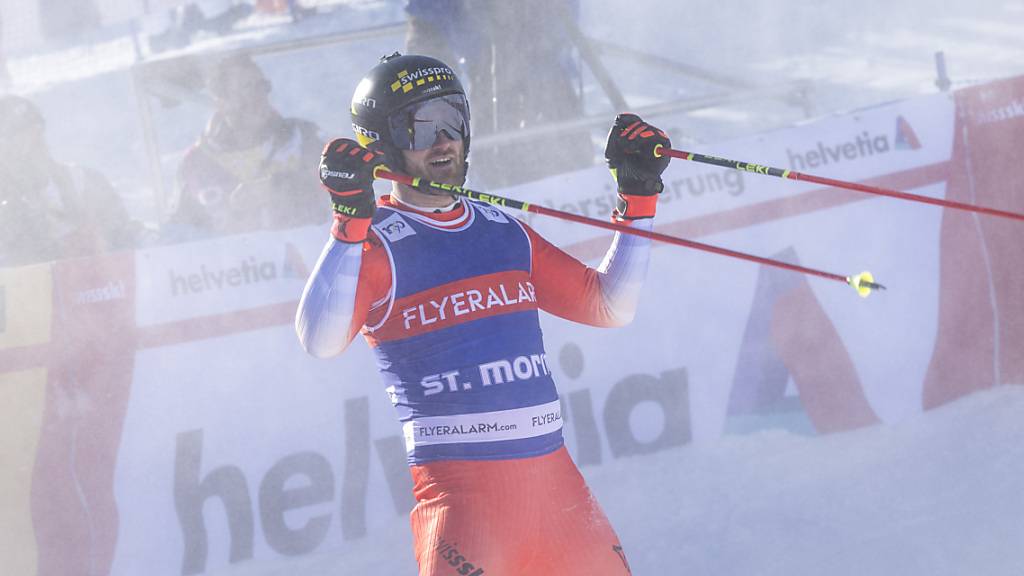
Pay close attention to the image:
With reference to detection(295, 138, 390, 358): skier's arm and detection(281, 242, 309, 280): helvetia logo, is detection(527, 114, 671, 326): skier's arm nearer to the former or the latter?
detection(295, 138, 390, 358): skier's arm

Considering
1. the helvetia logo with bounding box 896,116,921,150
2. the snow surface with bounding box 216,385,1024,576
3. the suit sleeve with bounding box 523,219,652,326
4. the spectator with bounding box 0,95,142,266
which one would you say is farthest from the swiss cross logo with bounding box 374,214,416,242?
the helvetia logo with bounding box 896,116,921,150

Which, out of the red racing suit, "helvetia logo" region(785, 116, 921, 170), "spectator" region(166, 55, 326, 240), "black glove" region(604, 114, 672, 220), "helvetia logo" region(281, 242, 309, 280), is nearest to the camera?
the red racing suit

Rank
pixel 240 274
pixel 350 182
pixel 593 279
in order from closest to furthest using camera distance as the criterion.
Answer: pixel 350 182 < pixel 593 279 < pixel 240 274

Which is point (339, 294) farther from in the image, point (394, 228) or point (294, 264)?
point (294, 264)

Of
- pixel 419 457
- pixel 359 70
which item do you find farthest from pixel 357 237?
pixel 359 70

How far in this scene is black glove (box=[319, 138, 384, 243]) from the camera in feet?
8.22

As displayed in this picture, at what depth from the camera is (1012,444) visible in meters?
5.11

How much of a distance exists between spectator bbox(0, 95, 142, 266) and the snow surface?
6.56ft

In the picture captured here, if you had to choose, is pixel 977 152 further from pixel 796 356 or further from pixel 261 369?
pixel 261 369

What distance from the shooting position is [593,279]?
3.06 m

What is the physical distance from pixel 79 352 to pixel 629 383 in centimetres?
240

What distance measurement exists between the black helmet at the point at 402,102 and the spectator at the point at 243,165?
2839 millimetres

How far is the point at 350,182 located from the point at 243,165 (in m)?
3.67

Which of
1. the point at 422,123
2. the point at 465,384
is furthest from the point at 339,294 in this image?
the point at 422,123
